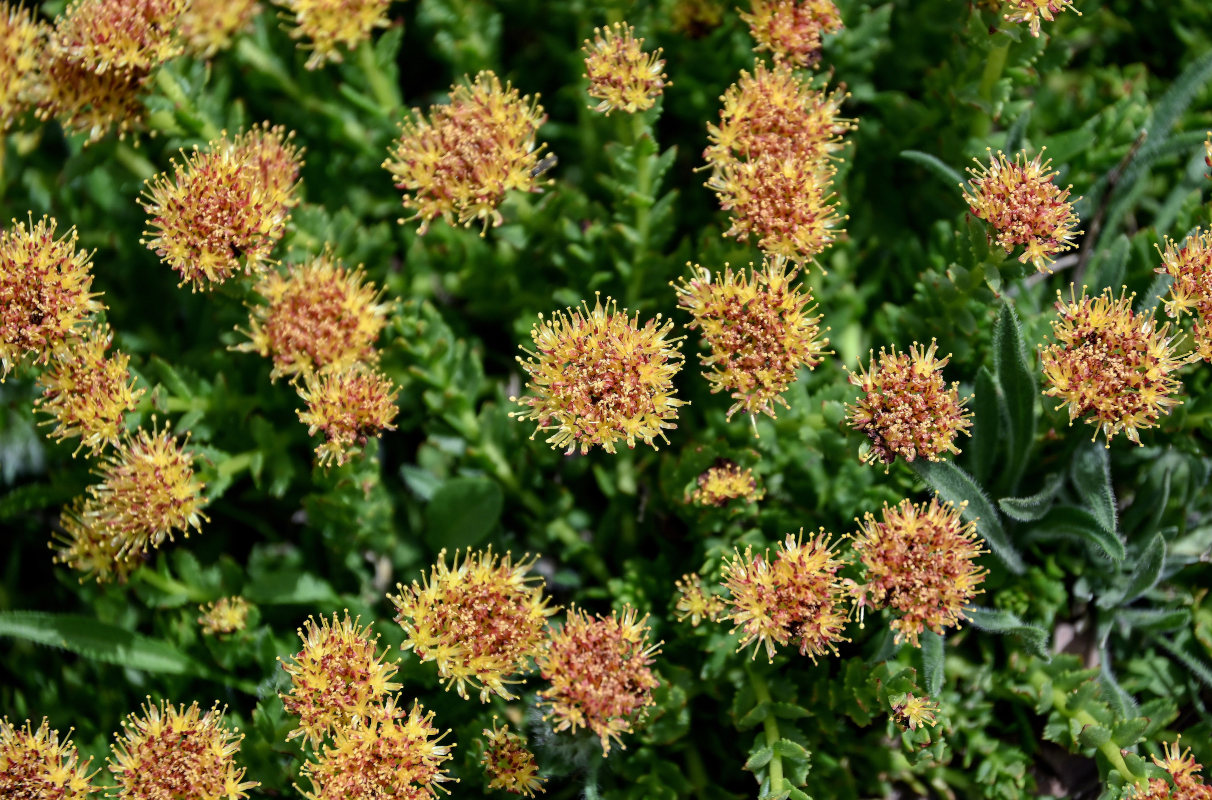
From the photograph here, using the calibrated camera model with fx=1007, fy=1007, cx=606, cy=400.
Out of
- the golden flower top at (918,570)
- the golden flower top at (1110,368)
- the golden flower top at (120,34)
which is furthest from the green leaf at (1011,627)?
the golden flower top at (120,34)

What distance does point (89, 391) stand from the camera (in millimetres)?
3281

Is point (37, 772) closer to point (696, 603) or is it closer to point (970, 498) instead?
point (696, 603)

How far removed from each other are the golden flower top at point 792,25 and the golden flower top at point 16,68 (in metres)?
2.57

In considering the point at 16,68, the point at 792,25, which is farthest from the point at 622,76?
the point at 16,68

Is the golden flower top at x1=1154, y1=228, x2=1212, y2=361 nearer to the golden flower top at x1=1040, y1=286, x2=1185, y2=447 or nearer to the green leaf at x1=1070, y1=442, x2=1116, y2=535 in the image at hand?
the golden flower top at x1=1040, y1=286, x2=1185, y2=447

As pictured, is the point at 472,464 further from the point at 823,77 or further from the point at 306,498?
the point at 823,77

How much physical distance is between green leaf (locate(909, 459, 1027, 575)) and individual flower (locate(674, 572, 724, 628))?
742 millimetres

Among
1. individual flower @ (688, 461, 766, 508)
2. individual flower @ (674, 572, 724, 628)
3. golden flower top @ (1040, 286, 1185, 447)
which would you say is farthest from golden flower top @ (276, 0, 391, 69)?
golden flower top @ (1040, 286, 1185, 447)

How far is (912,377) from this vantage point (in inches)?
115

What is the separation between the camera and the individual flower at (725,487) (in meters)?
3.23

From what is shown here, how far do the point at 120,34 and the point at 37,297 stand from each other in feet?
3.08

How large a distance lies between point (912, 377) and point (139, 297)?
3171 mm

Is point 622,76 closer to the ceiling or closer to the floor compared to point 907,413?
closer to the ceiling

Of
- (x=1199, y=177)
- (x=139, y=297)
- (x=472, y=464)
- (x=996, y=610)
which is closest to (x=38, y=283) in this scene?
(x=139, y=297)
